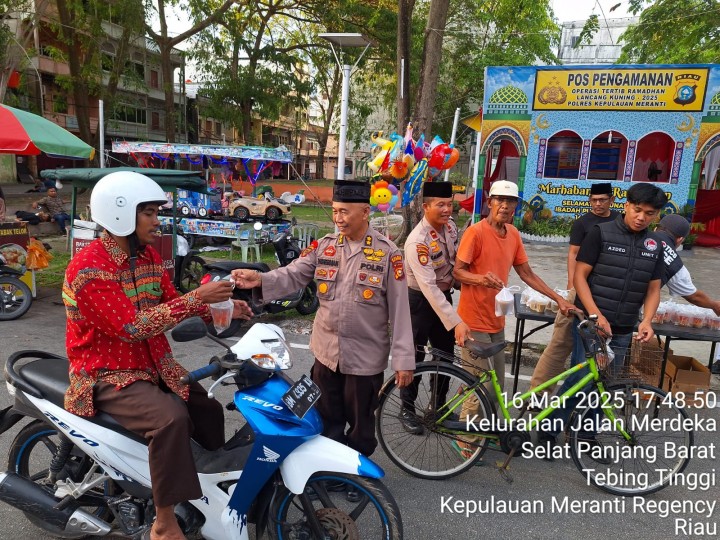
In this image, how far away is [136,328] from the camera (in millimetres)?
2102

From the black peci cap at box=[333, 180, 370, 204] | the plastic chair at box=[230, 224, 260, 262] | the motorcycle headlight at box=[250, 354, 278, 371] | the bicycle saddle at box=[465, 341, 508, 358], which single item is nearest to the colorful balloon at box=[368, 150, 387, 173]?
the black peci cap at box=[333, 180, 370, 204]

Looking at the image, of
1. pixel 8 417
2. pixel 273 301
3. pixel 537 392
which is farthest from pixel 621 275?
pixel 8 417

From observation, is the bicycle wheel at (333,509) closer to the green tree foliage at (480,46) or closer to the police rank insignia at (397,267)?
the police rank insignia at (397,267)

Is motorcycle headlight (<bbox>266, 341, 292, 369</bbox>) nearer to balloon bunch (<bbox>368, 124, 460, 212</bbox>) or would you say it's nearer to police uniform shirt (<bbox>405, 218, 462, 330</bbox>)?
police uniform shirt (<bbox>405, 218, 462, 330</bbox>)

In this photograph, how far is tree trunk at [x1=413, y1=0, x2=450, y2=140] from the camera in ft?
27.2

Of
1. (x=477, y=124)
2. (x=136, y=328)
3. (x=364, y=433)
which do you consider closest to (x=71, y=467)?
(x=136, y=328)

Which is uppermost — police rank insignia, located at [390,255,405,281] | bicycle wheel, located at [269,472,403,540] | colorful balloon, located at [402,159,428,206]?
colorful balloon, located at [402,159,428,206]

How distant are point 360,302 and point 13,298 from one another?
18.1ft

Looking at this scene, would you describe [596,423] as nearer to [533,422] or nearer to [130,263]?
[533,422]

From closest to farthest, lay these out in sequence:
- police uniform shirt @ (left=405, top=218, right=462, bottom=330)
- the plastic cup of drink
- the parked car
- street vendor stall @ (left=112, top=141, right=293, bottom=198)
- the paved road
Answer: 1. the plastic cup of drink
2. the paved road
3. police uniform shirt @ (left=405, top=218, right=462, bottom=330)
4. street vendor stall @ (left=112, top=141, right=293, bottom=198)
5. the parked car

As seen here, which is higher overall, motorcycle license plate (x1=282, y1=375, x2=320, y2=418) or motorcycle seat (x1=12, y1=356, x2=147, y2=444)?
motorcycle license plate (x1=282, y1=375, x2=320, y2=418)

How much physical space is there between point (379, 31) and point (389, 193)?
1577 cm

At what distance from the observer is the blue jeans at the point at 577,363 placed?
325cm

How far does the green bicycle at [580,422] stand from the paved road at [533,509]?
0.10 m
